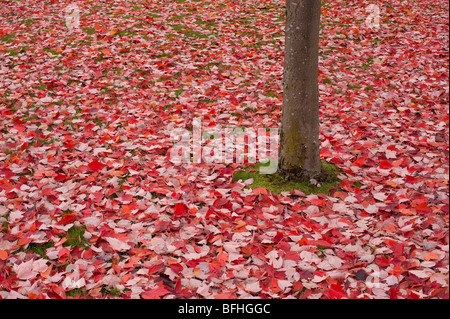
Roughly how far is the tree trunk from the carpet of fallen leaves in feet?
1.35

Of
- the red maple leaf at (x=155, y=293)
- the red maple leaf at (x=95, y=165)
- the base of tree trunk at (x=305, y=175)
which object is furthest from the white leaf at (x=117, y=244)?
the base of tree trunk at (x=305, y=175)

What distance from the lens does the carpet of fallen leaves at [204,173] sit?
9.68 ft

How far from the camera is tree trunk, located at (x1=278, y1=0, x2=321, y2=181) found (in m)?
3.67

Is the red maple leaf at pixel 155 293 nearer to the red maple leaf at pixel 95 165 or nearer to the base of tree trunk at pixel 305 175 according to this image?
the base of tree trunk at pixel 305 175

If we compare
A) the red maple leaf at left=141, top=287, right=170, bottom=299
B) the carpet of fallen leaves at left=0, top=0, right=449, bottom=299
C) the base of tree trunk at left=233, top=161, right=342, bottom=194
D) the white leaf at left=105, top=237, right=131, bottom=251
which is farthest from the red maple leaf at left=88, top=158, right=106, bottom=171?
the red maple leaf at left=141, top=287, right=170, bottom=299

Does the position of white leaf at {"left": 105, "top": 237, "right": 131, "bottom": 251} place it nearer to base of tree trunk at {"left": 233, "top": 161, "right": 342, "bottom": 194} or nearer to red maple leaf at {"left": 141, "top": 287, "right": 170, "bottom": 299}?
red maple leaf at {"left": 141, "top": 287, "right": 170, "bottom": 299}

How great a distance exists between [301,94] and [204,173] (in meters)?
1.36

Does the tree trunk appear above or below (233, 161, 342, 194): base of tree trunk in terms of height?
above

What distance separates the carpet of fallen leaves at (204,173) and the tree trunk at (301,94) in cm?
41

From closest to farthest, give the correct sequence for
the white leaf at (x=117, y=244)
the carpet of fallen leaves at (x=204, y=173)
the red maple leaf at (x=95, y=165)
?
1. the carpet of fallen leaves at (x=204, y=173)
2. the white leaf at (x=117, y=244)
3. the red maple leaf at (x=95, y=165)

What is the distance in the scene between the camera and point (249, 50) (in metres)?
7.58
